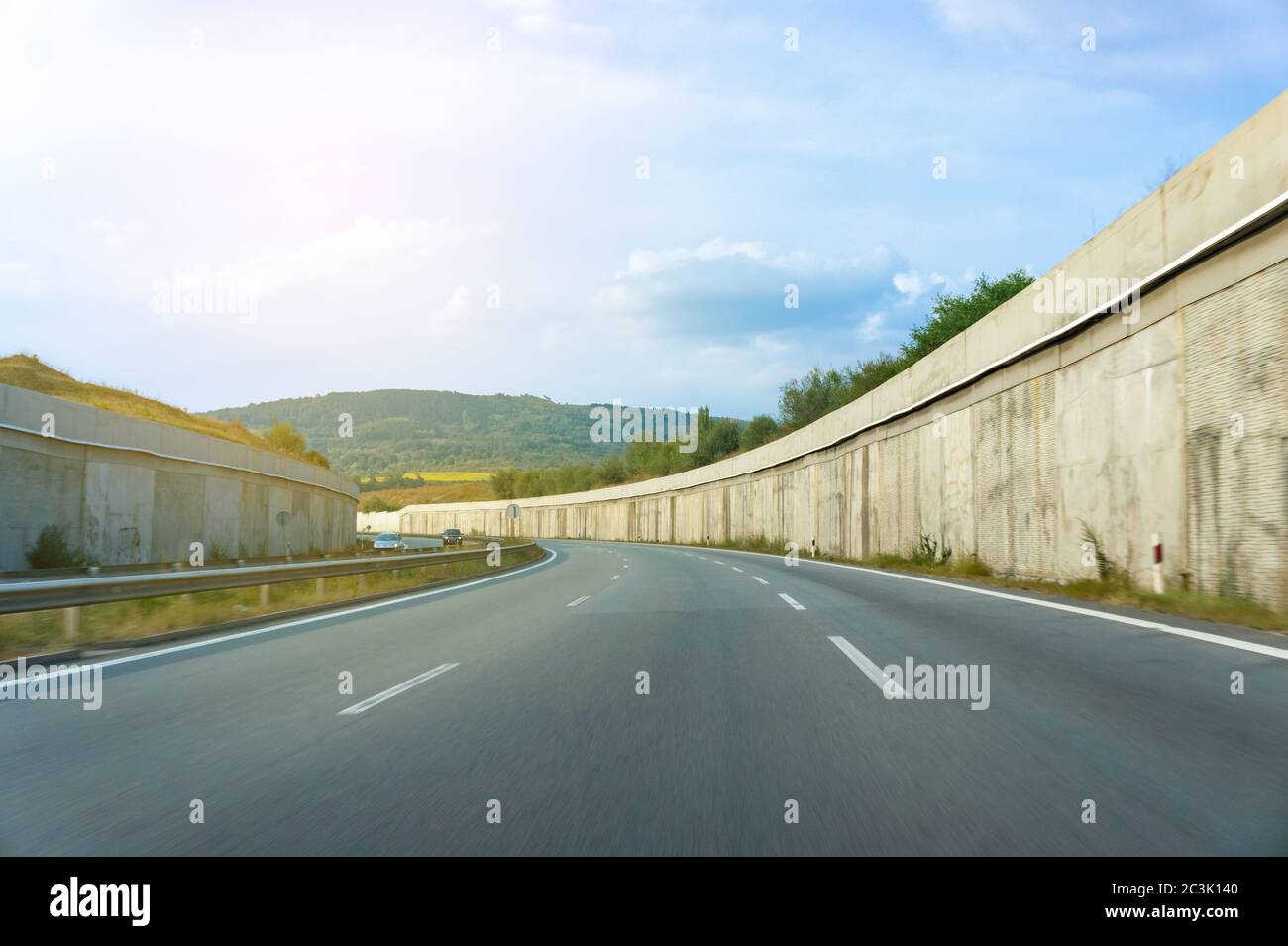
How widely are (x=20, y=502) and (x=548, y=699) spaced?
780 inches

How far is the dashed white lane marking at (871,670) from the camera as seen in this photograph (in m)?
6.78

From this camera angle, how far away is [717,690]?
22.9 ft

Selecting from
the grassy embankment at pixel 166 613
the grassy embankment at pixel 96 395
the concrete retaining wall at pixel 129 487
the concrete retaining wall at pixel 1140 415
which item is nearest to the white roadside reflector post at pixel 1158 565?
the concrete retaining wall at pixel 1140 415

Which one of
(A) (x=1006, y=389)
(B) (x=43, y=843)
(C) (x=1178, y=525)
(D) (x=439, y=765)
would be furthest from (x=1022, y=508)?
(B) (x=43, y=843)

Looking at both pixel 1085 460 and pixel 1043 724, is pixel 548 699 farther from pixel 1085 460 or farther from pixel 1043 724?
pixel 1085 460

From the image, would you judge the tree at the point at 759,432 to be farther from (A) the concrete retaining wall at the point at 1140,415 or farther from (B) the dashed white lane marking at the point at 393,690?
(B) the dashed white lane marking at the point at 393,690

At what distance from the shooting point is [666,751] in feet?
16.7

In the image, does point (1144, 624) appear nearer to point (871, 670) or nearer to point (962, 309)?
point (871, 670)

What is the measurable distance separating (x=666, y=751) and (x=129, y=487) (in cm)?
2475

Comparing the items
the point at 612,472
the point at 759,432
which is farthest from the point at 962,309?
the point at 612,472

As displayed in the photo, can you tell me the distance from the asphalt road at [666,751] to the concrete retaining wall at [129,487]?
569 inches

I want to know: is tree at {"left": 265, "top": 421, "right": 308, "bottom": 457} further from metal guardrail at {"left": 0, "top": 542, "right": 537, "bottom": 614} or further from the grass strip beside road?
the grass strip beside road

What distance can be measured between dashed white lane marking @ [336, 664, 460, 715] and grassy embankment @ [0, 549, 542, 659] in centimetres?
478

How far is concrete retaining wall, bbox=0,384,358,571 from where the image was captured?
20.5 meters
